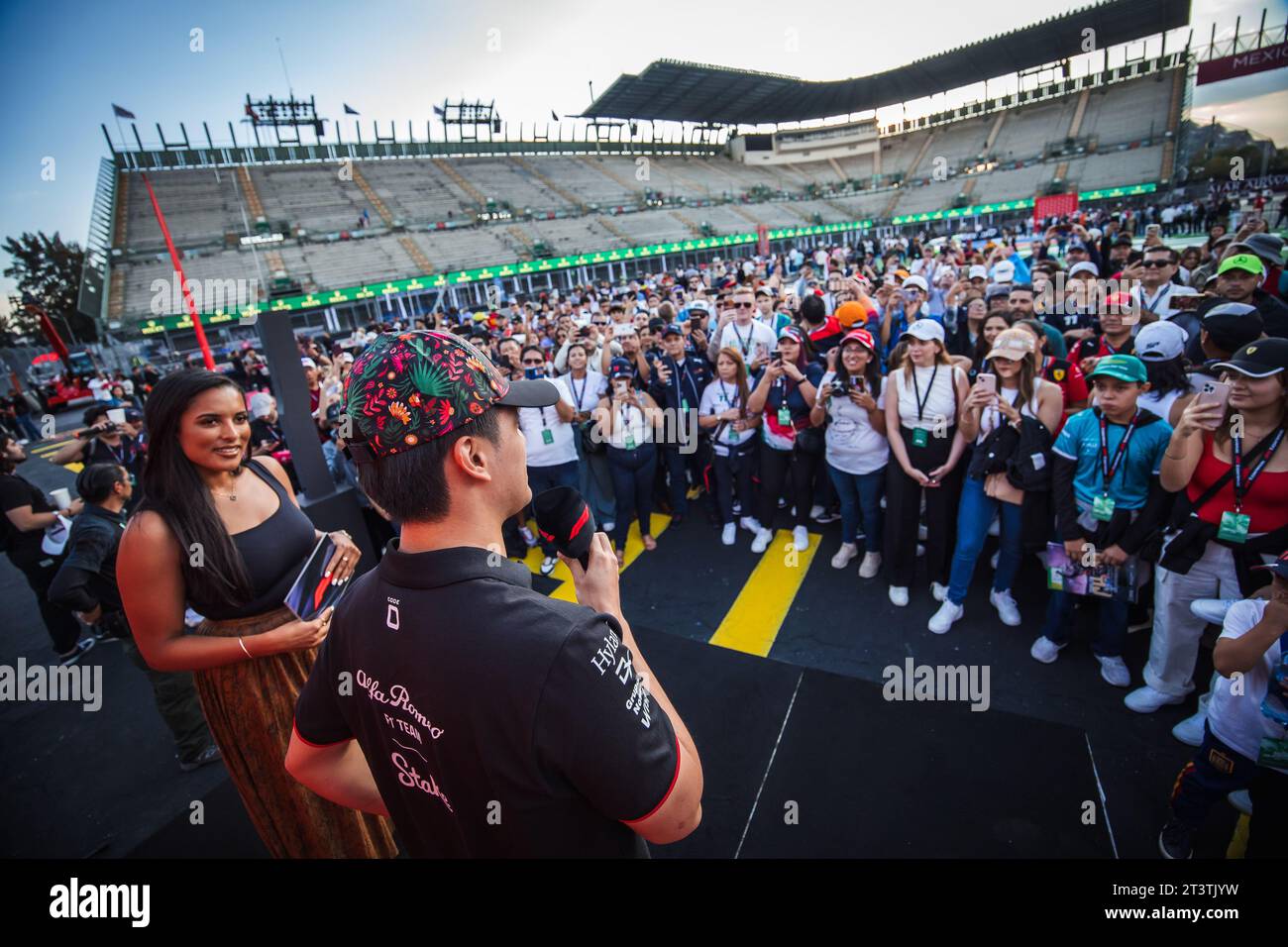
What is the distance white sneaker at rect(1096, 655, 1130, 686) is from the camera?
3354 millimetres

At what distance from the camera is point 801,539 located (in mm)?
5355

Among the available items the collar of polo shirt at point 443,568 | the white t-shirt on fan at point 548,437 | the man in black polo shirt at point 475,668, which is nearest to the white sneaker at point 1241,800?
the man in black polo shirt at point 475,668

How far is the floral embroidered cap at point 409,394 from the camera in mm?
1020

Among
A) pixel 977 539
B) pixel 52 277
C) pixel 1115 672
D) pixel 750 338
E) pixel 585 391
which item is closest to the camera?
pixel 1115 672

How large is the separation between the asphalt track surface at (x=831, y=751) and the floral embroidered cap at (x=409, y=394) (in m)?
2.66

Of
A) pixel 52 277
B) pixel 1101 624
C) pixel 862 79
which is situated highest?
pixel 862 79

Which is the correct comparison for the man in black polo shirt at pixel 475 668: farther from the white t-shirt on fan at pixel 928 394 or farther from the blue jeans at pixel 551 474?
the blue jeans at pixel 551 474

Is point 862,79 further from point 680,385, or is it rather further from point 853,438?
point 853,438

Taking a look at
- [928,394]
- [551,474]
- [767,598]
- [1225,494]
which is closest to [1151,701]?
[1225,494]

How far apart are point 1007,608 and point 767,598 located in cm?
176
